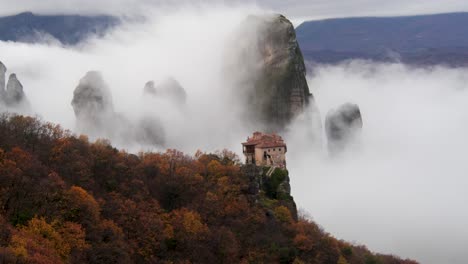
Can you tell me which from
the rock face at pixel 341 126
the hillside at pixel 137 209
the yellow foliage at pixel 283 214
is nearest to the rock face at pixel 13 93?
the hillside at pixel 137 209

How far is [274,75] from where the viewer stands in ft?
437

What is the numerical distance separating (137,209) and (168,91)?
7934cm

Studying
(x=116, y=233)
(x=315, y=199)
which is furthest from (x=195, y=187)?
(x=315, y=199)

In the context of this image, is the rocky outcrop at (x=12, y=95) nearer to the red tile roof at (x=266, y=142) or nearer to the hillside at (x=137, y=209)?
the red tile roof at (x=266, y=142)

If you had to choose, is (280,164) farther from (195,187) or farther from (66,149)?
(66,149)

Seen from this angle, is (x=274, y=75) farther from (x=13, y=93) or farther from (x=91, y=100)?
(x=13, y=93)

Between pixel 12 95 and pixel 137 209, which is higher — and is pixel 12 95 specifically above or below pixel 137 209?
above

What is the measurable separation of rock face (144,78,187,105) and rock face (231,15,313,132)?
1434 cm

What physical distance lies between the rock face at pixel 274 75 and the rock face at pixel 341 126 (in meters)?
22.7

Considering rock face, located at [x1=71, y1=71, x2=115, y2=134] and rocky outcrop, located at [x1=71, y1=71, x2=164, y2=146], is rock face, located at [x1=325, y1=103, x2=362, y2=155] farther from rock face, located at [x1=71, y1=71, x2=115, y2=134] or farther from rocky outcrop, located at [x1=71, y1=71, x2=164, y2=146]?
rock face, located at [x1=71, y1=71, x2=115, y2=134]

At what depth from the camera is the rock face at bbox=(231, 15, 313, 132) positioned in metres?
132

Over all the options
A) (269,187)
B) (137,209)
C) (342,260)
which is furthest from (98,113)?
(137,209)

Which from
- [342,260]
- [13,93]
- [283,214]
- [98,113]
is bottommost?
[342,260]

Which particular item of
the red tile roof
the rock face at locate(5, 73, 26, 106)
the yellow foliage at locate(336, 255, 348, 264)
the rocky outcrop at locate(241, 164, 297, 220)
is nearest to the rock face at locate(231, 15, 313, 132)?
the red tile roof
